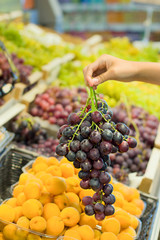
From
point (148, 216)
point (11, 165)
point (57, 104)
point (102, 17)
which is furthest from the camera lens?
point (102, 17)

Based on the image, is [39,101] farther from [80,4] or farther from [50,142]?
[80,4]

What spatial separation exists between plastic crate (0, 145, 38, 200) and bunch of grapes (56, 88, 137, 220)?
62 cm

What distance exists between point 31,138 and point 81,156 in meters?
1.22

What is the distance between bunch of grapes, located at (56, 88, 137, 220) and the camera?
0.92 metres

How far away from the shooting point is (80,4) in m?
6.47

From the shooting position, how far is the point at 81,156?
0.92m

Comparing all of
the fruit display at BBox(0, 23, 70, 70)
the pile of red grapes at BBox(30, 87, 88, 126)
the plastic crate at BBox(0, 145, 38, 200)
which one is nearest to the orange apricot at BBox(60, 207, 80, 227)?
the plastic crate at BBox(0, 145, 38, 200)

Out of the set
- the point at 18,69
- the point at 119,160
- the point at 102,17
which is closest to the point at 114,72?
the point at 119,160

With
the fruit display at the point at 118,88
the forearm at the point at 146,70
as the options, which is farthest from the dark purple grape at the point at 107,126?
the fruit display at the point at 118,88

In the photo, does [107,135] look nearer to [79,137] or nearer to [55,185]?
[79,137]

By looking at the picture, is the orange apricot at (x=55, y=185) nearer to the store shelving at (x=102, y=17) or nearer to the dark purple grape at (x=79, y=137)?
the dark purple grape at (x=79, y=137)

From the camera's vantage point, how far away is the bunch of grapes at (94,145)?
92 centimetres

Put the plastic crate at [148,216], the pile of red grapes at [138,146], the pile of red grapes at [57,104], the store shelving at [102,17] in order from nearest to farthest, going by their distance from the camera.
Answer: the plastic crate at [148,216] → the pile of red grapes at [138,146] → the pile of red grapes at [57,104] → the store shelving at [102,17]

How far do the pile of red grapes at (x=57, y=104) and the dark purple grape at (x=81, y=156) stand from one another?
4.23ft
